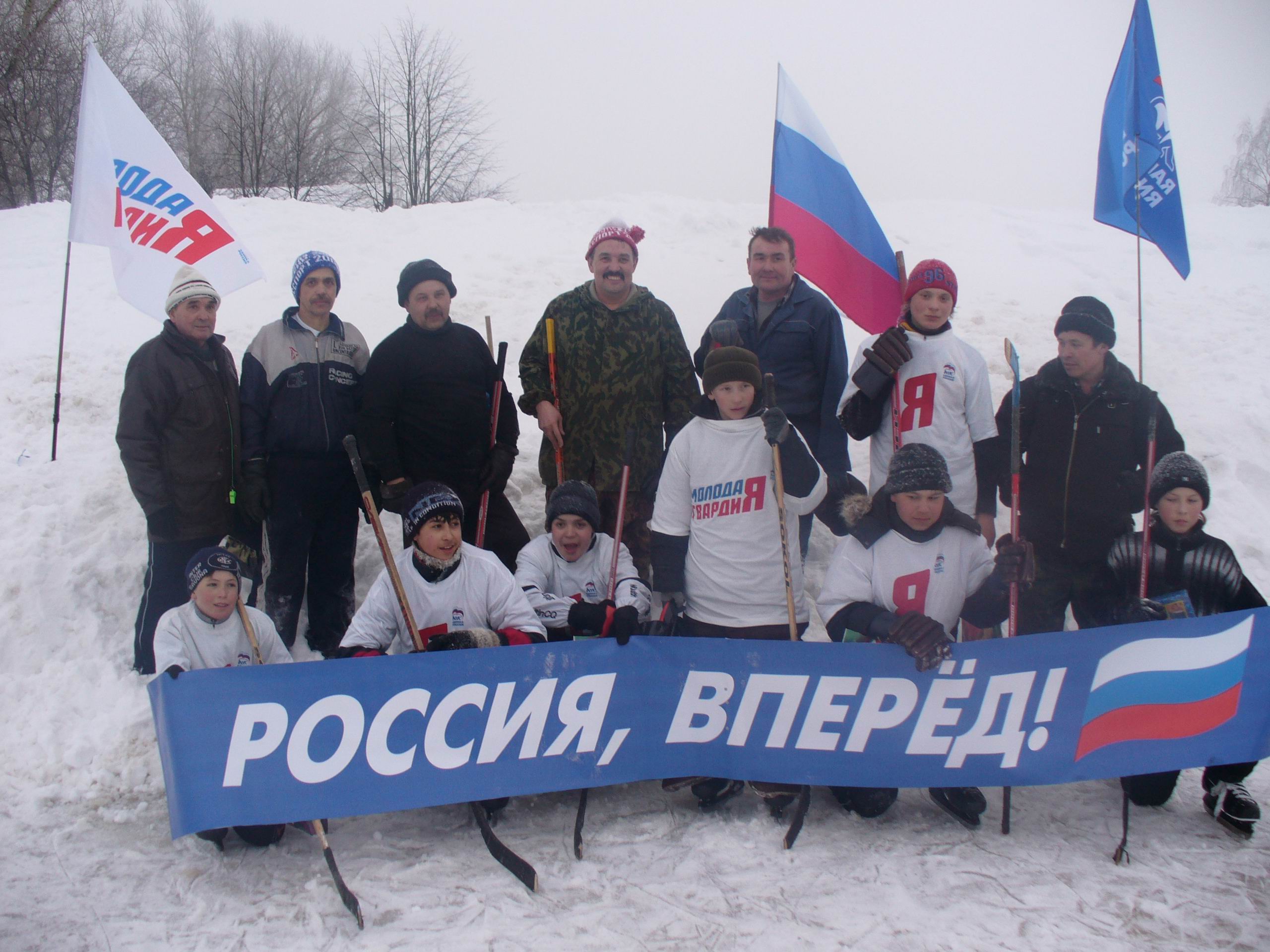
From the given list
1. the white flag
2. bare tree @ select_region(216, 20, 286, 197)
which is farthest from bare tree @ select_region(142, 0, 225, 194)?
the white flag

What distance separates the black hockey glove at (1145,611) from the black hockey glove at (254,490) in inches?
167

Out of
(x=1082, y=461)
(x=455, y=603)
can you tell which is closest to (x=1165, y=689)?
(x=1082, y=461)

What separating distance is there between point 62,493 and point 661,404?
3944mm

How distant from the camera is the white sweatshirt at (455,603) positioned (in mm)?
3902

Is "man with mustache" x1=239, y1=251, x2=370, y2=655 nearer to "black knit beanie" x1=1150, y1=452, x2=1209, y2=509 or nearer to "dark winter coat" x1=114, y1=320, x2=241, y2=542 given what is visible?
"dark winter coat" x1=114, y1=320, x2=241, y2=542

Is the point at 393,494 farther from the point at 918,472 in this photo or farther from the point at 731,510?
the point at 918,472

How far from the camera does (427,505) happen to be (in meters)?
3.92

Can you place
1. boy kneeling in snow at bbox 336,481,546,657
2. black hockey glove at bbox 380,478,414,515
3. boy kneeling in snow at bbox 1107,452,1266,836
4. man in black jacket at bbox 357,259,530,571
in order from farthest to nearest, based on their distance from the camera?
man in black jacket at bbox 357,259,530,571 → black hockey glove at bbox 380,478,414,515 → boy kneeling in snow at bbox 336,481,546,657 → boy kneeling in snow at bbox 1107,452,1266,836

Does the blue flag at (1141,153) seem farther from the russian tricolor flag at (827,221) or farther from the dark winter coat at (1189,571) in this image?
the dark winter coat at (1189,571)

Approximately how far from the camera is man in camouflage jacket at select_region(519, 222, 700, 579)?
15.5 feet

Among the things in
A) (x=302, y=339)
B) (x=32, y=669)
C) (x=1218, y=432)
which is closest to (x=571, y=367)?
(x=302, y=339)

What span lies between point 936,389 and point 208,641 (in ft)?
11.9

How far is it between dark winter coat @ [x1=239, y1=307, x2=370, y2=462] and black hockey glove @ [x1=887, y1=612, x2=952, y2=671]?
3.04 meters

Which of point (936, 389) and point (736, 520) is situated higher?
point (936, 389)
